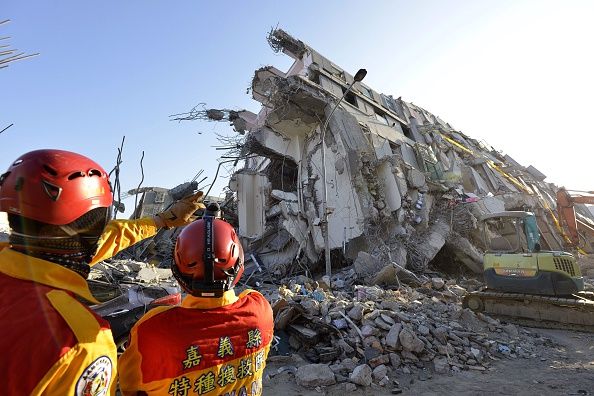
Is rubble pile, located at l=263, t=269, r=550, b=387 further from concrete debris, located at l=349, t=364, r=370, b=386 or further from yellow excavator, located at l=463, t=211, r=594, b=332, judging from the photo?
yellow excavator, located at l=463, t=211, r=594, b=332

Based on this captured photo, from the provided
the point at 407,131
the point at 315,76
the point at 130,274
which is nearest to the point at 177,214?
the point at 130,274

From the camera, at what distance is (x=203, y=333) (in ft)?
5.31

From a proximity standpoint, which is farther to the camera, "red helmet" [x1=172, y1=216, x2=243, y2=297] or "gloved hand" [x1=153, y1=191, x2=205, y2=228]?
"gloved hand" [x1=153, y1=191, x2=205, y2=228]

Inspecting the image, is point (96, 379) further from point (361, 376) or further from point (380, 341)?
point (380, 341)

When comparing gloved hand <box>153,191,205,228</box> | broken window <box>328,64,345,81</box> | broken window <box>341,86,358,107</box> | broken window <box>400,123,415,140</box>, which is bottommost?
gloved hand <box>153,191,205,228</box>

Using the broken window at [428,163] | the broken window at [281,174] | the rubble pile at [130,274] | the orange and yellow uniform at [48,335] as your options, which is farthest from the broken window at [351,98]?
the orange and yellow uniform at [48,335]

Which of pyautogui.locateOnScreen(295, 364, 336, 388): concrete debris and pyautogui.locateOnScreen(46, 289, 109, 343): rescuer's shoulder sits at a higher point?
Result: pyautogui.locateOnScreen(46, 289, 109, 343): rescuer's shoulder

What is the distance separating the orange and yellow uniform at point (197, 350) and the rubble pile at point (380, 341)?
11.8ft

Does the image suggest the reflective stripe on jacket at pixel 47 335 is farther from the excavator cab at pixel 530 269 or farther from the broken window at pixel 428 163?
the broken window at pixel 428 163

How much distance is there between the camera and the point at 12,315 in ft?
3.23

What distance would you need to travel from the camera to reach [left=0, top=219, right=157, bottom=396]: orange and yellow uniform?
3.06ft

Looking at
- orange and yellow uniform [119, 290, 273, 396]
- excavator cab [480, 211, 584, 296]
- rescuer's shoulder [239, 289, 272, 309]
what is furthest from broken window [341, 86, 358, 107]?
orange and yellow uniform [119, 290, 273, 396]

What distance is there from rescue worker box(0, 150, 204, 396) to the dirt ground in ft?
13.9

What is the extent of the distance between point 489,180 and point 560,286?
55.2 ft
